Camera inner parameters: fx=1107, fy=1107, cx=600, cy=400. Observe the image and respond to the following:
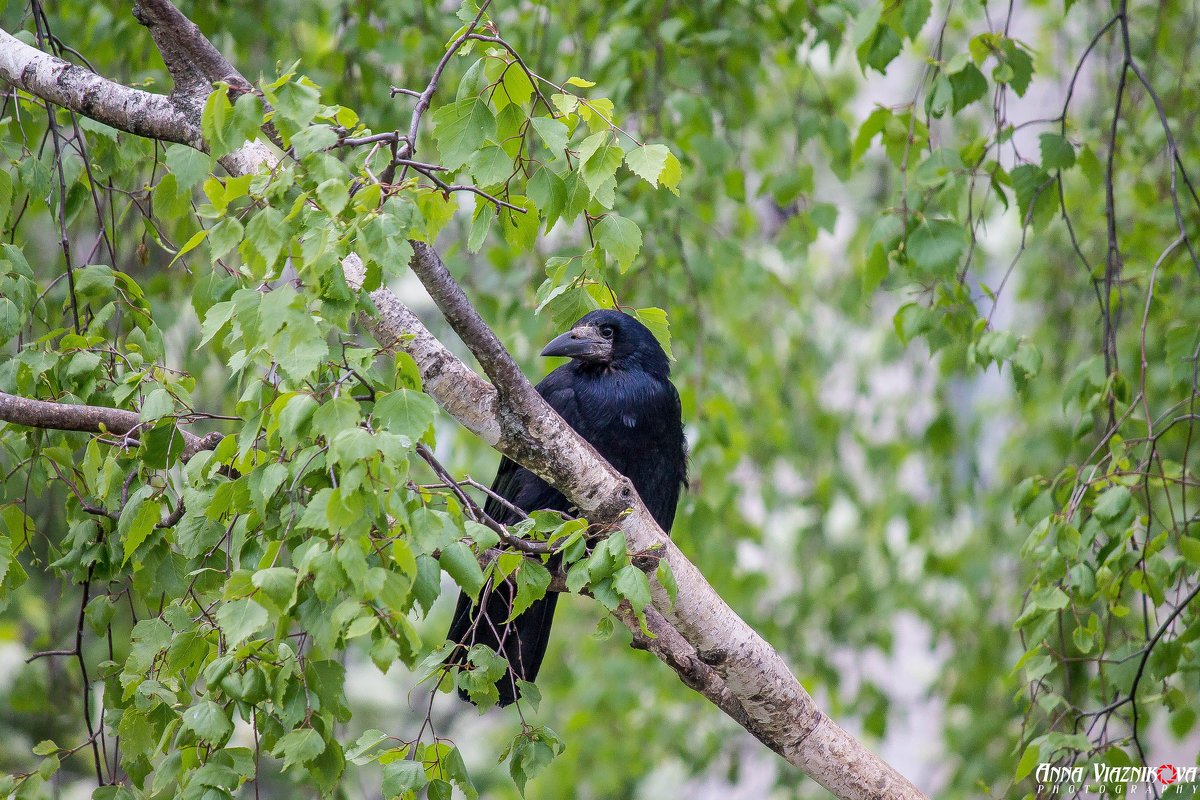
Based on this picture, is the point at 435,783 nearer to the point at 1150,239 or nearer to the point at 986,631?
the point at 1150,239

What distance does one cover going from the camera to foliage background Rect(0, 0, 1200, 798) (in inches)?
108

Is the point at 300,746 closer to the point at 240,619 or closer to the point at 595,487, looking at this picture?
the point at 240,619

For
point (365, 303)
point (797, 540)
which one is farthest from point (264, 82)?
point (797, 540)

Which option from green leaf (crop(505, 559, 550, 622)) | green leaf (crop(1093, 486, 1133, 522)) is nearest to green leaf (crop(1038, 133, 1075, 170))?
green leaf (crop(1093, 486, 1133, 522))

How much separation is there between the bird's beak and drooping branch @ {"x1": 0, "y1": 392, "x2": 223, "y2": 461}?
127 cm

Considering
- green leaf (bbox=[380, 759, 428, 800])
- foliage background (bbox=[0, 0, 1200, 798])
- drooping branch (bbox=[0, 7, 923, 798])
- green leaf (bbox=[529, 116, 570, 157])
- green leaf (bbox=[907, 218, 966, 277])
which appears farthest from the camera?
green leaf (bbox=[907, 218, 966, 277])

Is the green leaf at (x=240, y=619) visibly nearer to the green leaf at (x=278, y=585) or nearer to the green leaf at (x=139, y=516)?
the green leaf at (x=278, y=585)

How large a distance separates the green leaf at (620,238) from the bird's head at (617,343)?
1352 mm

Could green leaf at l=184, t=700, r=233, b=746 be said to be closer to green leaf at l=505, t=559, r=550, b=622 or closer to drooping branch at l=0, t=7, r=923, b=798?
green leaf at l=505, t=559, r=550, b=622

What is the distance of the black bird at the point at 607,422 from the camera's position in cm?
329

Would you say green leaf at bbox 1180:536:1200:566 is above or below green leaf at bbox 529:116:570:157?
above

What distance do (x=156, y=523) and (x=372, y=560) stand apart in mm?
649

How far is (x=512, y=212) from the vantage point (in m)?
2.04

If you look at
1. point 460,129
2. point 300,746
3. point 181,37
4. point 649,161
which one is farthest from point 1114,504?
point 181,37
